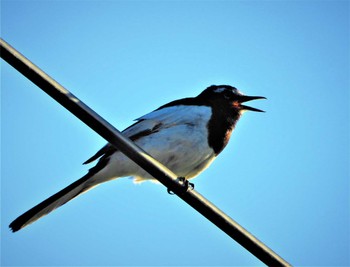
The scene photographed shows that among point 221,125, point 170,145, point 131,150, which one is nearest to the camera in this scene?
point 131,150

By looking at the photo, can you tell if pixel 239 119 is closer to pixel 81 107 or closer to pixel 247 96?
pixel 247 96

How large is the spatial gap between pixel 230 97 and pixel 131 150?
11.7 ft

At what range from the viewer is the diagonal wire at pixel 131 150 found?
294 centimetres

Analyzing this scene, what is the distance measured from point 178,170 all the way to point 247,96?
1.49 m

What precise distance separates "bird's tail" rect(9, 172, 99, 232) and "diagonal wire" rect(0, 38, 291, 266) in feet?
5.82

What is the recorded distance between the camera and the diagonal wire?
Result: 116 inches

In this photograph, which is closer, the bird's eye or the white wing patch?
the white wing patch

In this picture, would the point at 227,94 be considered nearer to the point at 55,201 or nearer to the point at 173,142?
the point at 173,142

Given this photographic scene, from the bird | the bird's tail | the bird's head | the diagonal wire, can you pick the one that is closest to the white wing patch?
the bird

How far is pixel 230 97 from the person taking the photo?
6.76m

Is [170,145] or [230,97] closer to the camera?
[170,145]

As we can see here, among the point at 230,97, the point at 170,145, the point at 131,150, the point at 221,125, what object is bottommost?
the point at 131,150

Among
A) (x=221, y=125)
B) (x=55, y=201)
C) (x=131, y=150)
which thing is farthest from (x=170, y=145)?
(x=131, y=150)

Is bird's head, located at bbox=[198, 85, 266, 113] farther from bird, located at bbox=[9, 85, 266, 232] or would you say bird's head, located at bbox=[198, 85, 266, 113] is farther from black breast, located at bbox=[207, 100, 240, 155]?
bird, located at bbox=[9, 85, 266, 232]
